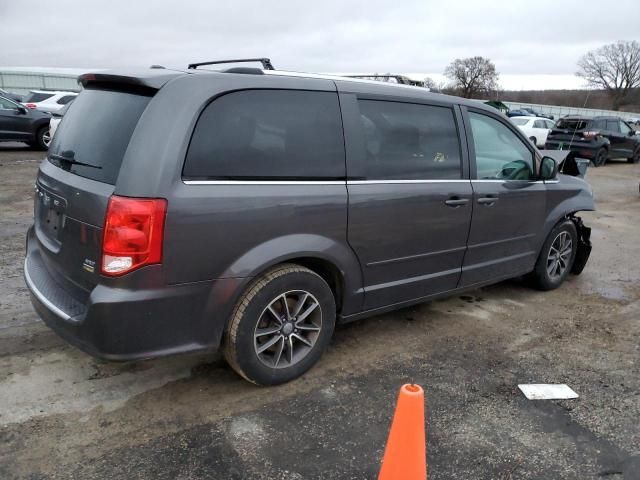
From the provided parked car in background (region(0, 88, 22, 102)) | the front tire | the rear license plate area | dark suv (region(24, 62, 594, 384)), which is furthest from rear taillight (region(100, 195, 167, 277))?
parked car in background (region(0, 88, 22, 102))

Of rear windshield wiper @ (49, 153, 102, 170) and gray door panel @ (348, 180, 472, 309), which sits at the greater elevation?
rear windshield wiper @ (49, 153, 102, 170)

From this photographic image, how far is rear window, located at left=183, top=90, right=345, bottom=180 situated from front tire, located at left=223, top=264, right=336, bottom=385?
60cm

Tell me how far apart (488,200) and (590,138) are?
1601cm

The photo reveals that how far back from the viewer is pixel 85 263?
2723 millimetres

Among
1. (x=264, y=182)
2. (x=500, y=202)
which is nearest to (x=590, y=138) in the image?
(x=500, y=202)

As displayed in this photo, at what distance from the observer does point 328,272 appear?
341 cm

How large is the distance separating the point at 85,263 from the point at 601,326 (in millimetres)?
3997

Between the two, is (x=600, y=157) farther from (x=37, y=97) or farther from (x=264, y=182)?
(x=37, y=97)

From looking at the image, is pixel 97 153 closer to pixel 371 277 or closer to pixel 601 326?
pixel 371 277

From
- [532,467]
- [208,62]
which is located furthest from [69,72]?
[532,467]

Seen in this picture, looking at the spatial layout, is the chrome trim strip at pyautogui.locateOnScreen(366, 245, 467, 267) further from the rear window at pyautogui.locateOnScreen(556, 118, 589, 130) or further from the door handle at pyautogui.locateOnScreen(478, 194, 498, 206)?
the rear window at pyautogui.locateOnScreen(556, 118, 589, 130)

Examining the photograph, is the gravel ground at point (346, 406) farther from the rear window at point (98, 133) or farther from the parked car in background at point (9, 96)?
the parked car in background at point (9, 96)

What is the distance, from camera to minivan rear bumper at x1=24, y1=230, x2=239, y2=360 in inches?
103

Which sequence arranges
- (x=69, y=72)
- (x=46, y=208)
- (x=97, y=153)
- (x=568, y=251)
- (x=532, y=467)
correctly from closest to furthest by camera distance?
(x=532, y=467) → (x=97, y=153) → (x=46, y=208) → (x=568, y=251) → (x=69, y=72)
